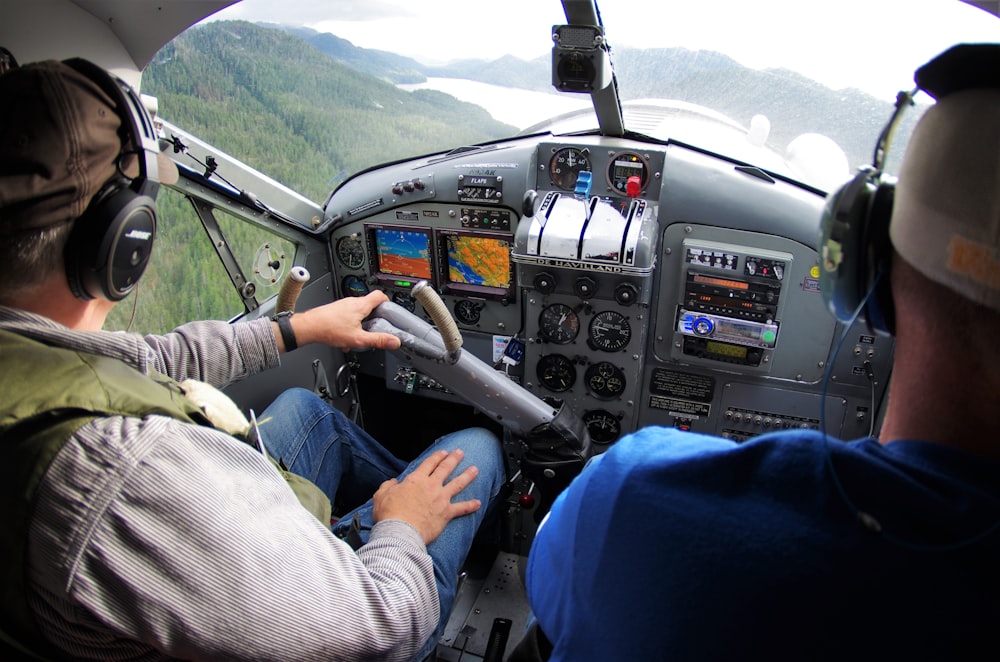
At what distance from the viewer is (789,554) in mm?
644

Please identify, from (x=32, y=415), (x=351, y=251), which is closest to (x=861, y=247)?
(x=32, y=415)

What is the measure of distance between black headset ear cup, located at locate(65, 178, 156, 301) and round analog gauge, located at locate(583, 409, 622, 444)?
2164 mm

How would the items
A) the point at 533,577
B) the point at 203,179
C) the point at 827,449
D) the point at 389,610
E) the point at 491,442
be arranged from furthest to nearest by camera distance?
the point at 203,179, the point at 491,442, the point at 389,610, the point at 533,577, the point at 827,449

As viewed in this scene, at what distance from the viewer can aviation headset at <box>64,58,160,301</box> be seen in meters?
1.04

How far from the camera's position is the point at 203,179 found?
2.39 metres

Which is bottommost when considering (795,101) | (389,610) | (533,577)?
(389,610)

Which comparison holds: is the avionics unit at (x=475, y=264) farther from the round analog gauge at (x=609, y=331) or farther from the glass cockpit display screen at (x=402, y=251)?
the round analog gauge at (x=609, y=331)

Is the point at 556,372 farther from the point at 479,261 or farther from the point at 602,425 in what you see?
the point at 479,261

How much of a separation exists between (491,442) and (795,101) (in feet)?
6.63

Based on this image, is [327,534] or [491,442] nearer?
[327,534]

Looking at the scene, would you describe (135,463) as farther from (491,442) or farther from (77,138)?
(491,442)

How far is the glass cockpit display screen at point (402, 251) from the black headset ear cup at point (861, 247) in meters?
2.26

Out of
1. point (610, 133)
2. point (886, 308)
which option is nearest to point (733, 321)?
point (610, 133)

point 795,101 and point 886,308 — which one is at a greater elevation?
point 795,101
